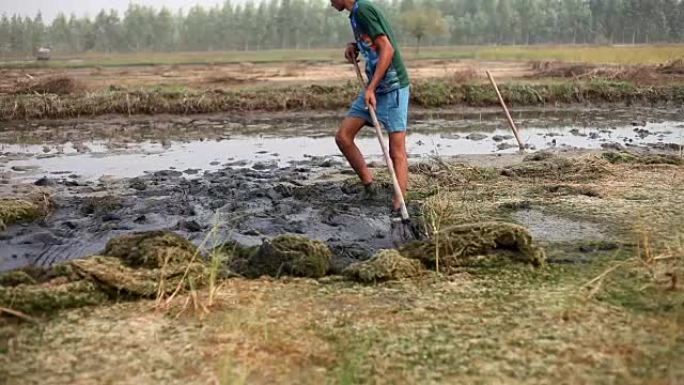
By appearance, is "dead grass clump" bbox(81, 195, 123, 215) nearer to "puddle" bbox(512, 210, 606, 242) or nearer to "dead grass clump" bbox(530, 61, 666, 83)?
"puddle" bbox(512, 210, 606, 242)

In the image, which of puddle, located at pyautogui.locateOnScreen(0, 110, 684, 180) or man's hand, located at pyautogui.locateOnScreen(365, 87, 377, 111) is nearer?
man's hand, located at pyautogui.locateOnScreen(365, 87, 377, 111)

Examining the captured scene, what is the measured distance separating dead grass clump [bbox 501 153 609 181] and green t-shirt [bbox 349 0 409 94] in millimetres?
2320

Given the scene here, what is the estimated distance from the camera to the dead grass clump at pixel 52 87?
17.6 meters

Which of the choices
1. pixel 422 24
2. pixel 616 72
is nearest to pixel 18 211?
pixel 616 72

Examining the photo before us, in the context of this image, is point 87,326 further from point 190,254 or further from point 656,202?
point 656,202

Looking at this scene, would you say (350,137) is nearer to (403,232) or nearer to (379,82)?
(379,82)

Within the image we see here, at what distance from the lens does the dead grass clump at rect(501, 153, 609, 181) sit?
6.99 metres

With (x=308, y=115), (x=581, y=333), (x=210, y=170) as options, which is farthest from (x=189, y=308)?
(x=308, y=115)

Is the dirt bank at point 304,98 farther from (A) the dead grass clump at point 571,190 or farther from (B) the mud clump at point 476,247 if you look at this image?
(B) the mud clump at point 476,247

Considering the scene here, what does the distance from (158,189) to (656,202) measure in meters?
4.63

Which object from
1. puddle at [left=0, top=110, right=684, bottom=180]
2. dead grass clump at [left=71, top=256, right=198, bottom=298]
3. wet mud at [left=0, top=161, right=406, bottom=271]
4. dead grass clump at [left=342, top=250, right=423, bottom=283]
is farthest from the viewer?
puddle at [left=0, top=110, right=684, bottom=180]

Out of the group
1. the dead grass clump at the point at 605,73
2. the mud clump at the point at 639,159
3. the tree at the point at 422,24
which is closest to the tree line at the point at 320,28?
the tree at the point at 422,24

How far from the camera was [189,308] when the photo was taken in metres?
3.25

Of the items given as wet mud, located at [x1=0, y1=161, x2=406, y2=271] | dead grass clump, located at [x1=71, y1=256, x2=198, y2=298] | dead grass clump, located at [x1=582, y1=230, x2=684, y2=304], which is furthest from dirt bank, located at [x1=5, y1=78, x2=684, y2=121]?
dead grass clump, located at [x1=582, y1=230, x2=684, y2=304]
